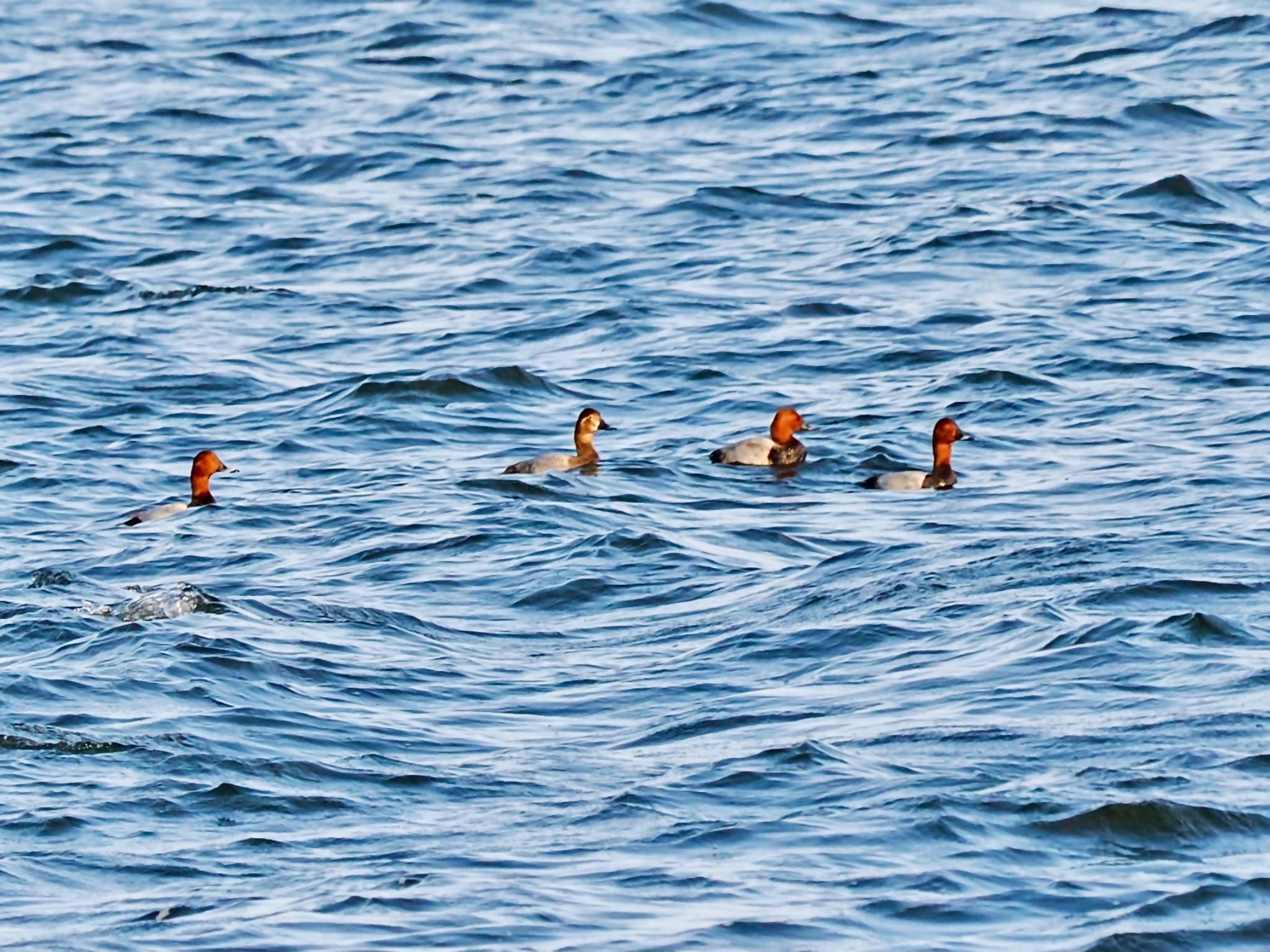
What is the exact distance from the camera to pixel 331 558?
1309 cm

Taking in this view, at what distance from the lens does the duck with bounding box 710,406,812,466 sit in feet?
49.0

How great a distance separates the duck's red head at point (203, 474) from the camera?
14.8 m

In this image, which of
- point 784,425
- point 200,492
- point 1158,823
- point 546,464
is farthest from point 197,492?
point 1158,823

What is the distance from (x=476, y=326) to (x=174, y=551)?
580 cm

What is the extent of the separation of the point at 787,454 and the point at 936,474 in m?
1.11

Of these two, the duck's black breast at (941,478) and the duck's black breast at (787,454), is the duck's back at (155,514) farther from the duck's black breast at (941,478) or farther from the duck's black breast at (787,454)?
the duck's black breast at (941,478)

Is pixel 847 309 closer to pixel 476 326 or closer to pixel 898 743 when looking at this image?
pixel 476 326

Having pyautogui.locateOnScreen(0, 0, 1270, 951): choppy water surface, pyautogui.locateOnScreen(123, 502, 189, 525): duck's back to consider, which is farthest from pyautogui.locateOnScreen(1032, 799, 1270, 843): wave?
pyautogui.locateOnScreen(123, 502, 189, 525): duck's back

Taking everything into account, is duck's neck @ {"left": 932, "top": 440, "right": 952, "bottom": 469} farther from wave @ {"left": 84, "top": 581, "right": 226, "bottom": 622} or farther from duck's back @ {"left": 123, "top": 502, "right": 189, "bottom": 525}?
wave @ {"left": 84, "top": 581, "right": 226, "bottom": 622}

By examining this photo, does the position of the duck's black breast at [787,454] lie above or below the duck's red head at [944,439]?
below

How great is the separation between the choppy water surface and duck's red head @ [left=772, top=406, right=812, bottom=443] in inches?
11.5

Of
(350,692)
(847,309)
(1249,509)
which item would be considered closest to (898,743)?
(350,692)

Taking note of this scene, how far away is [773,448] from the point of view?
15.1 metres

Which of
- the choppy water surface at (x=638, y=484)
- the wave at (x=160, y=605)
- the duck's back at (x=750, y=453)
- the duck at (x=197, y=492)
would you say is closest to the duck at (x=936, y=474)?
the choppy water surface at (x=638, y=484)
